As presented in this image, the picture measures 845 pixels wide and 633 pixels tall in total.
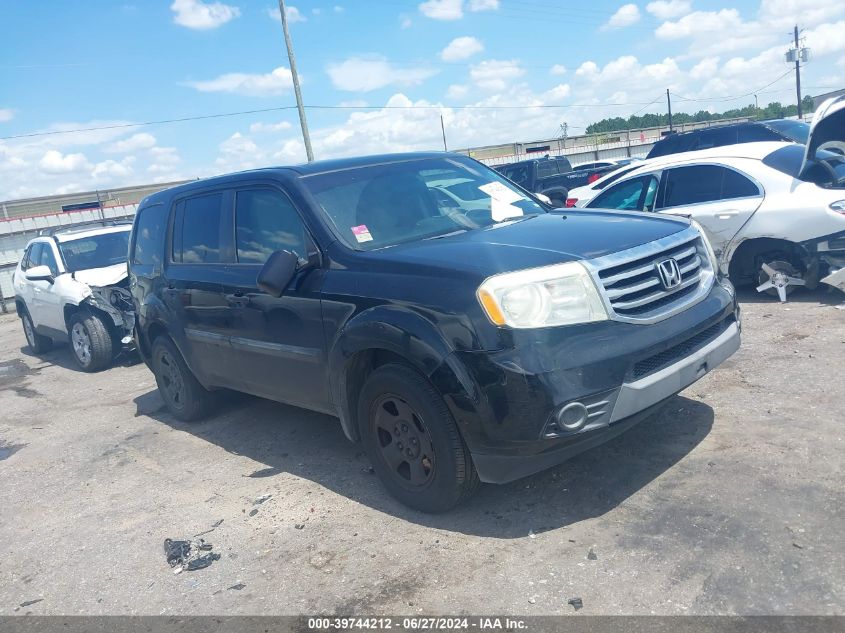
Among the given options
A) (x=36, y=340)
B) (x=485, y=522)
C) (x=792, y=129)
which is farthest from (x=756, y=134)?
(x=36, y=340)

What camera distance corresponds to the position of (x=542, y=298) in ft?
11.3

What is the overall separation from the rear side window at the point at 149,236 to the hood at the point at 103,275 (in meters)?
2.89

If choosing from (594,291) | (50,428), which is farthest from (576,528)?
(50,428)

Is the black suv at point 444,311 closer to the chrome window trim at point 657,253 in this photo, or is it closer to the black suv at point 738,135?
the chrome window trim at point 657,253

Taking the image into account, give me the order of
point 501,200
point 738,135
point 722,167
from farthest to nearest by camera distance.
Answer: point 738,135 < point 722,167 < point 501,200

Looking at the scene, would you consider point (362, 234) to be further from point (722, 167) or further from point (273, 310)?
point (722, 167)

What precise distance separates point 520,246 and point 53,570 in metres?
3.16

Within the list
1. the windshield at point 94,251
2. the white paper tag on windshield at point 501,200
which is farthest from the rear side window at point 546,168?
the white paper tag on windshield at point 501,200

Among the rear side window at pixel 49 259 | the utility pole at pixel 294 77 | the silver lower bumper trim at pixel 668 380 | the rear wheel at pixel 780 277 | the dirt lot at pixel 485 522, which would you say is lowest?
the dirt lot at pixel 485 522

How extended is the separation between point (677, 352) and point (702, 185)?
15.1ft

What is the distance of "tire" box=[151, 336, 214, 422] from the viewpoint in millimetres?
6160

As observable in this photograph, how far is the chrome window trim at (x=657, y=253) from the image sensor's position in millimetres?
3516

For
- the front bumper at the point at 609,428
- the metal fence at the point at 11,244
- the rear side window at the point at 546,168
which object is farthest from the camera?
the rear side window at the point at 546,168

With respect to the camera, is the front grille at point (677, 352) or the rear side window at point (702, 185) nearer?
the front grille at point (677, 352)
